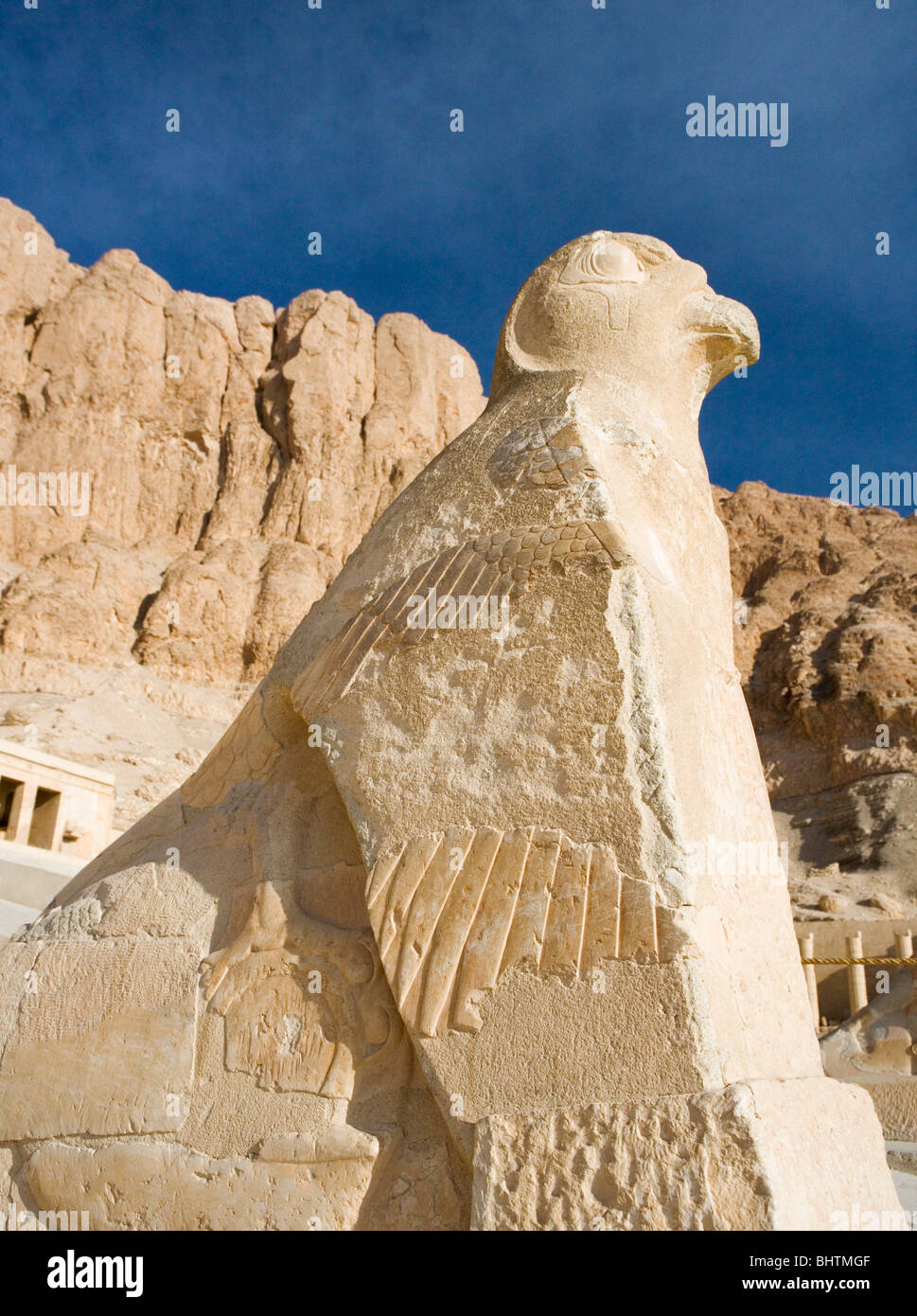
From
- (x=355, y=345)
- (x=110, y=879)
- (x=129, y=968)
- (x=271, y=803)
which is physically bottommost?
(x=129, y=968)

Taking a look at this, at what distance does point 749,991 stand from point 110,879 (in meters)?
1.66

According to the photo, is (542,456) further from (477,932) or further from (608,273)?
(477,932)

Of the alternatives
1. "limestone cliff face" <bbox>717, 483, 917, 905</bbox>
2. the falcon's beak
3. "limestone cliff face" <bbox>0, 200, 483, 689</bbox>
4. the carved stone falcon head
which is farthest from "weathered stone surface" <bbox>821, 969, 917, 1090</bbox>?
"limestone cliff face" <bbox>0, 200, 483, 689</bbox>

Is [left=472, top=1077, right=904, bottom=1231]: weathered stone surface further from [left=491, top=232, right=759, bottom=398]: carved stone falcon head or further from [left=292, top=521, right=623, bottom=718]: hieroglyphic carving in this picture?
[left=491, top=232, right=759, bottom=398]: carved stone falcon head

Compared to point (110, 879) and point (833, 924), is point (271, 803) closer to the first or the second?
point (110, 879)

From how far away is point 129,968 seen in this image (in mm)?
2621

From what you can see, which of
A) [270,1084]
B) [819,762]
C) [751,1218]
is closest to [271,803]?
[270,1084]

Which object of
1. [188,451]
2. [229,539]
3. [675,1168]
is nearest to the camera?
[675,1168]

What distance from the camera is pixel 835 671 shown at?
1025 inches

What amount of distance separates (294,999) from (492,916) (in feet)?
1.75
